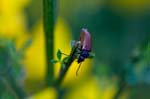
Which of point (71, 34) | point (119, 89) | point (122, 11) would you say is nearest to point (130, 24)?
point (122, 11)

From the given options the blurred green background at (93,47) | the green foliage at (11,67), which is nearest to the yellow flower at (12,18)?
the blurred green background at (93,47)

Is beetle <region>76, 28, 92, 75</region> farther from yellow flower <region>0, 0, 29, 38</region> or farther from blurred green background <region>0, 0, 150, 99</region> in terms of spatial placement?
yellow flower <region>0, 0, 29, 38</region>

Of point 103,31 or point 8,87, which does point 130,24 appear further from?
point 8,87

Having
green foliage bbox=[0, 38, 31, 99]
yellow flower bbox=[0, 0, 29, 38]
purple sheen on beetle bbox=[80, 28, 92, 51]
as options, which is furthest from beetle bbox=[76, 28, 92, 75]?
yellow flower bbox=[0, 0, 29, 38]

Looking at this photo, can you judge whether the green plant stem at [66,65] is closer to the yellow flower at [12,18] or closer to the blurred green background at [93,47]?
the blurred green background at [93,47]

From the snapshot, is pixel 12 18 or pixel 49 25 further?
pixel 12 18

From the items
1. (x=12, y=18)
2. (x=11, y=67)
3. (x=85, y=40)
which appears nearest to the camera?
(x=85, y=40)


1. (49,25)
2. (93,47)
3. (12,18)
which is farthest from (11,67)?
(93,47)

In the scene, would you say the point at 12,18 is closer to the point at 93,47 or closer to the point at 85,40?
the point at 93,47
